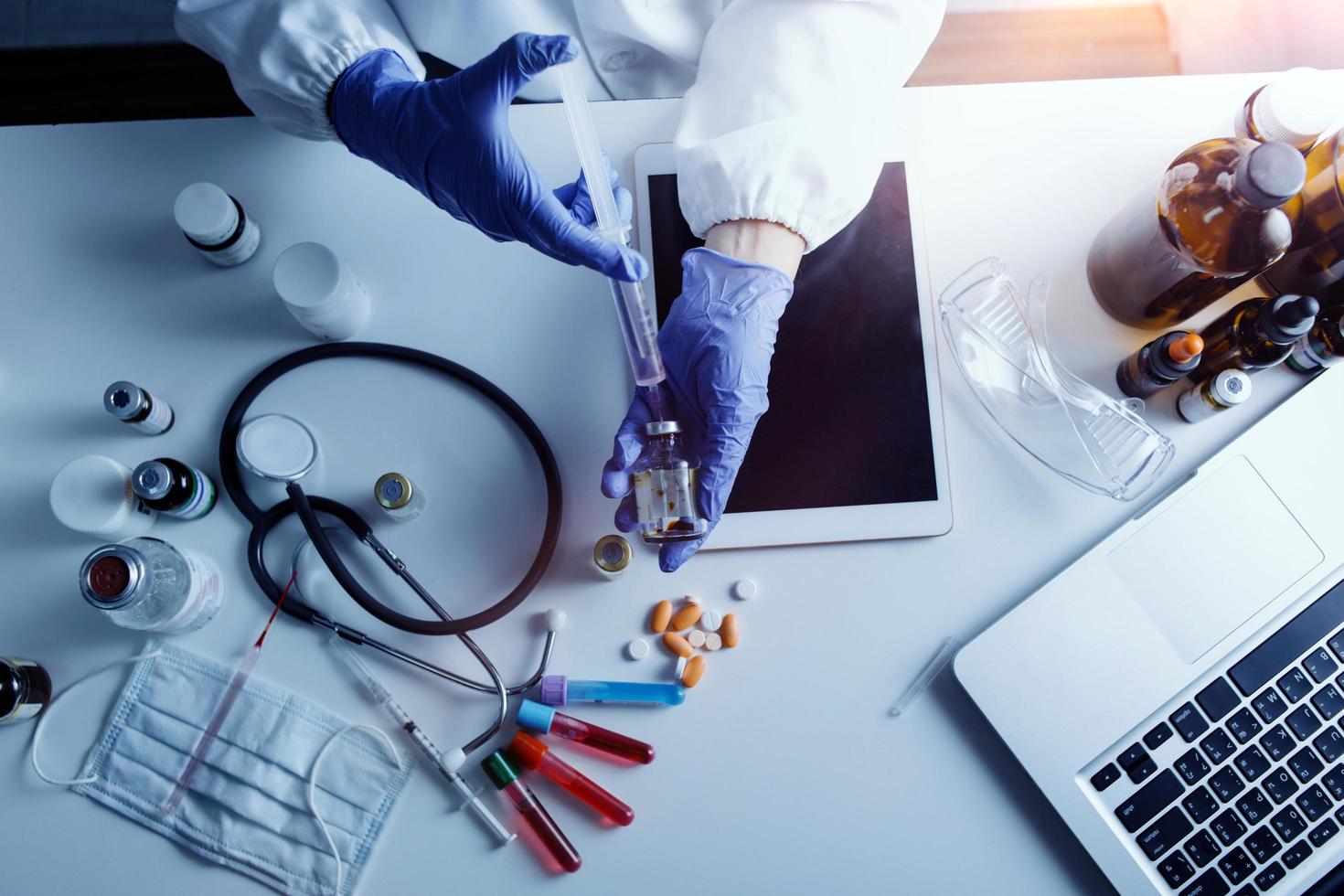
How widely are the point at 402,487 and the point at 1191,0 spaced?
51.1 inches

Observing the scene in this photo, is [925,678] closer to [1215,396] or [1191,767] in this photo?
[1191,767]

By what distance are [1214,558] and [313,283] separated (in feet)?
3.17

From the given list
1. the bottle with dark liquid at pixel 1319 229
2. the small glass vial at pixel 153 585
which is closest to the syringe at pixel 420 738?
the small glass vial at pixel 153 585

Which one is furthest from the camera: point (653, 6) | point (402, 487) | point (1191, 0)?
point (1191, 0)

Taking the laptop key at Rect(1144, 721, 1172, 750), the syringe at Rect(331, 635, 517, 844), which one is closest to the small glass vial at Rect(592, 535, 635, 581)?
the syringe at Rect(331, 635, 517, 844)

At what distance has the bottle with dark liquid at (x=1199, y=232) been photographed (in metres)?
0.68

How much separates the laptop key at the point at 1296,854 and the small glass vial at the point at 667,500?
65 cm

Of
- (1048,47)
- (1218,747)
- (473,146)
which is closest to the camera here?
(473,146)

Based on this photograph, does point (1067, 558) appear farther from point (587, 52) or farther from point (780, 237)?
point (587, 52)

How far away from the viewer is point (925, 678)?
799 millimetres

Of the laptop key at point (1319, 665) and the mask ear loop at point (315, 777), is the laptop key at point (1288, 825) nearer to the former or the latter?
the laptop key at point (1319, 665)

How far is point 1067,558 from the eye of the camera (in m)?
0.83

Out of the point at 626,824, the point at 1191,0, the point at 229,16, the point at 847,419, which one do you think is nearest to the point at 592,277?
the point at 847,419

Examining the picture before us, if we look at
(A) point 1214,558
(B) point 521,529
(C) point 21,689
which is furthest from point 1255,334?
(C) point 21,689
